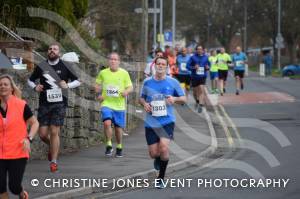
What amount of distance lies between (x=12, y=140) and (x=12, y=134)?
7 cm

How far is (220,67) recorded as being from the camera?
28672 mm

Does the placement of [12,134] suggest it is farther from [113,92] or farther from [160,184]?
[113,92]

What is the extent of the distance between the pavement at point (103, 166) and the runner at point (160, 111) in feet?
2.50

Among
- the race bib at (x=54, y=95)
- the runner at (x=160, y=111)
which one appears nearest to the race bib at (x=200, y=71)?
the race bib at (x=54, y=95)

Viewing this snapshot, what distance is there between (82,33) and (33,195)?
39.2 ft

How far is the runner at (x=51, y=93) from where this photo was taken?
12078 mm

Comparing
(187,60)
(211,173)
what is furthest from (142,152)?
(187,60)

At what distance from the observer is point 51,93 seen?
12.1 metres

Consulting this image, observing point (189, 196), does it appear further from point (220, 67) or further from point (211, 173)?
point (220, 67)

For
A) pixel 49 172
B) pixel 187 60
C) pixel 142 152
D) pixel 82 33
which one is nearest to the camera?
pixel 49 172

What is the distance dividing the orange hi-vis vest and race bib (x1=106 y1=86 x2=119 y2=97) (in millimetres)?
4850

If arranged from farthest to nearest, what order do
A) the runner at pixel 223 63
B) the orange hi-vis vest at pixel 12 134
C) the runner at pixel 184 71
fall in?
1. the runner at pixel 223 63
2. the runner at pixel 184 71
3. the orange hi-vis vest at pixel 12 134

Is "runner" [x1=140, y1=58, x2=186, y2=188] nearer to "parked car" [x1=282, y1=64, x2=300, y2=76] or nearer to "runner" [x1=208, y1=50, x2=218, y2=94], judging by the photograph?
"runner" [x1=208, y1=50, x2=218, y2=94]

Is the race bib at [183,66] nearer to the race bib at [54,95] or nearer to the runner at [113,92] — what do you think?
the runner at [113,92]
